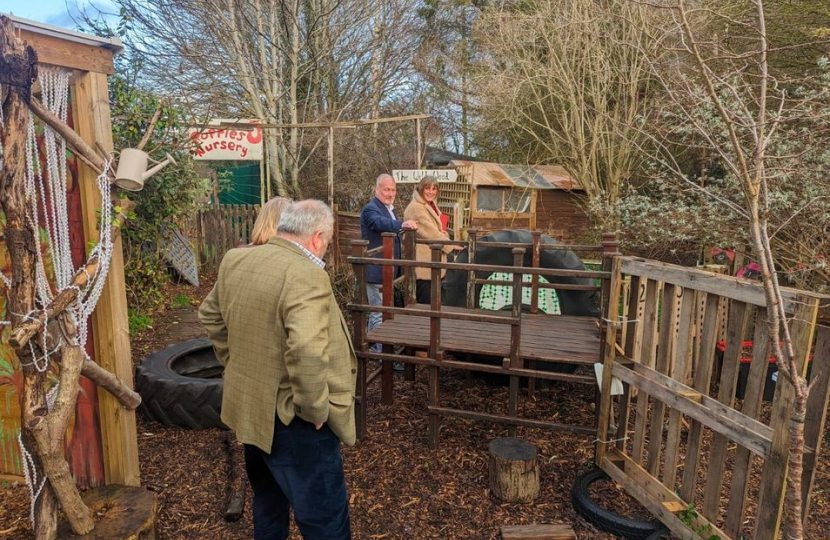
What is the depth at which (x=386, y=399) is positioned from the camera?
177 inches

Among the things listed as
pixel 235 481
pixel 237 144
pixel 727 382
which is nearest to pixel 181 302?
pixel 237 144

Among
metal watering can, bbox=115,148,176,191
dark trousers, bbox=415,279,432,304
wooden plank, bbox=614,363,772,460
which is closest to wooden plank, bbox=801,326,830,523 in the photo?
wooden plank, bbox=614,363,772,460

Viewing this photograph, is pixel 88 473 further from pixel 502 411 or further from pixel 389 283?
pixel 502 411

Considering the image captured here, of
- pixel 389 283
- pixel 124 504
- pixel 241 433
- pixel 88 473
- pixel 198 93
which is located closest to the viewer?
pixel 241 433

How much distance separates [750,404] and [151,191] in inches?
244

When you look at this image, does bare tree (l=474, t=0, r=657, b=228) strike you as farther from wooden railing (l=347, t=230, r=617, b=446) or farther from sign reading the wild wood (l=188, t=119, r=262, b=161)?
wooden railing (l=347, t=230, r=617, b=446)

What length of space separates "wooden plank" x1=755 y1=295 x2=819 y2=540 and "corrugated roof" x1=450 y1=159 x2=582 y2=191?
10014mm

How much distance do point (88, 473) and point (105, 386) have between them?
63 centimetres

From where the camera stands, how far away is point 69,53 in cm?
269

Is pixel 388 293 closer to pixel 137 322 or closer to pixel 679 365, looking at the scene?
pixel 679 365

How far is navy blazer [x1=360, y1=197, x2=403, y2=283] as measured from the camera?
533 centimetres

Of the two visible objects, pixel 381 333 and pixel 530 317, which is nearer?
pixel 381 333

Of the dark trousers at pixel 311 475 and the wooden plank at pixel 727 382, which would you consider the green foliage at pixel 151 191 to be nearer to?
the dark trousers at pixel 311 475

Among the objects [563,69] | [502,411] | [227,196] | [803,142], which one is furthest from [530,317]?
[227,196]
